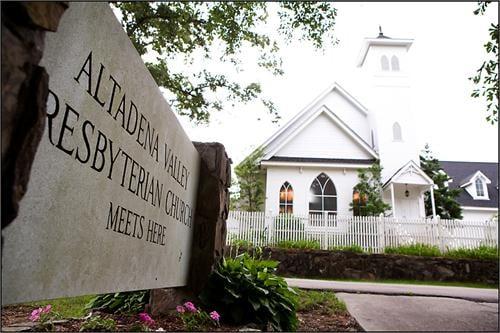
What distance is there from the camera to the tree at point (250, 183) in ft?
52.0

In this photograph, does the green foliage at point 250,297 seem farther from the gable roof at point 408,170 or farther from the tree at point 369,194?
the gable roof at point 408,170

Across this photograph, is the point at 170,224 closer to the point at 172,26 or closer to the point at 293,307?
the point at 293,307

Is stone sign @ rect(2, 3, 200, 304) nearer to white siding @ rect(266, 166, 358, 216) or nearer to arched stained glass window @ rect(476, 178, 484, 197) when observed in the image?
white siding @ rect(266, 166, 358, 216)

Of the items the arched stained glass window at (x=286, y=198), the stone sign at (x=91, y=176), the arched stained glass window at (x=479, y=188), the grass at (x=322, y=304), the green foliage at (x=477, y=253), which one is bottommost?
the grass at (x=322, y=304)

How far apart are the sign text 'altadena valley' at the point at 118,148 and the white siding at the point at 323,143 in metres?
13.8

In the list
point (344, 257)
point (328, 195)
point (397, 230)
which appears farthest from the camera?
point (328, 195)

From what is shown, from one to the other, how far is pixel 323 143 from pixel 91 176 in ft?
51.1

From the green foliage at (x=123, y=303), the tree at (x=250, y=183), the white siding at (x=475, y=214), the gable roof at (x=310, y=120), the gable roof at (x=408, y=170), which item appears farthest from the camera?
the white siding at (x=475, y=214)

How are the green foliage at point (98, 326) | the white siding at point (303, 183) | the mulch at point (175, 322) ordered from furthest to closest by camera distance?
the white siding at point (303, 183) → the mulch at point (175, 322) → the green foliage at point (98, 326)

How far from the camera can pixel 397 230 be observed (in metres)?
12.2

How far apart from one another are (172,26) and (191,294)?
6316mm

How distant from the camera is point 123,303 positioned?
3.24m

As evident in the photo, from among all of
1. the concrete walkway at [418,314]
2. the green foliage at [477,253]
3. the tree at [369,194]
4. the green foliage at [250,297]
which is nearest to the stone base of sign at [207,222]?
the green foliage at [250,297]

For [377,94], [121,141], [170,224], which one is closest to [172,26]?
[170,224]
